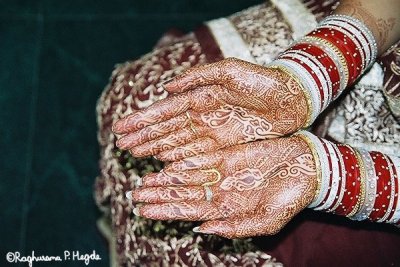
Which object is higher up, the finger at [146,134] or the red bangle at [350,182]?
the finger at [146,134]

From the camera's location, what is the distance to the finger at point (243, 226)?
831 mm

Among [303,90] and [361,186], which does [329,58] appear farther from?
[361,186]

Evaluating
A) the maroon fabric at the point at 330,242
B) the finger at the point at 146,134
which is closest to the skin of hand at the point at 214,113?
the finger at the point at 146,134

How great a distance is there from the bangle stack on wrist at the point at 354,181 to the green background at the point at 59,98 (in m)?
0.88

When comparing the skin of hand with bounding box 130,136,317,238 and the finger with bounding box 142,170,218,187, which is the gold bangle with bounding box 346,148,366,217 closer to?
the skin of hand with bounding box 130,136,317,238

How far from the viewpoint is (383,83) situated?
3.37ft

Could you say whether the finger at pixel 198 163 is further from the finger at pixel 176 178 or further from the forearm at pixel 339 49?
the forearm at pixel 339 49

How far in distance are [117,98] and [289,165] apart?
37 cm

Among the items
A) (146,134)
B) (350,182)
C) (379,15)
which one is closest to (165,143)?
(146,134)

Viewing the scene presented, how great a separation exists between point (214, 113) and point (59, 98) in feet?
3.22

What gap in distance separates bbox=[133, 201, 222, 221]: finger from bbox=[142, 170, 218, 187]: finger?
0.03m

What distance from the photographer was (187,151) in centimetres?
86

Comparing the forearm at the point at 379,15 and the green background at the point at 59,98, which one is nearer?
the forearm at the point at 379,15

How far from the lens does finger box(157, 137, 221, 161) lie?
2.82ft
